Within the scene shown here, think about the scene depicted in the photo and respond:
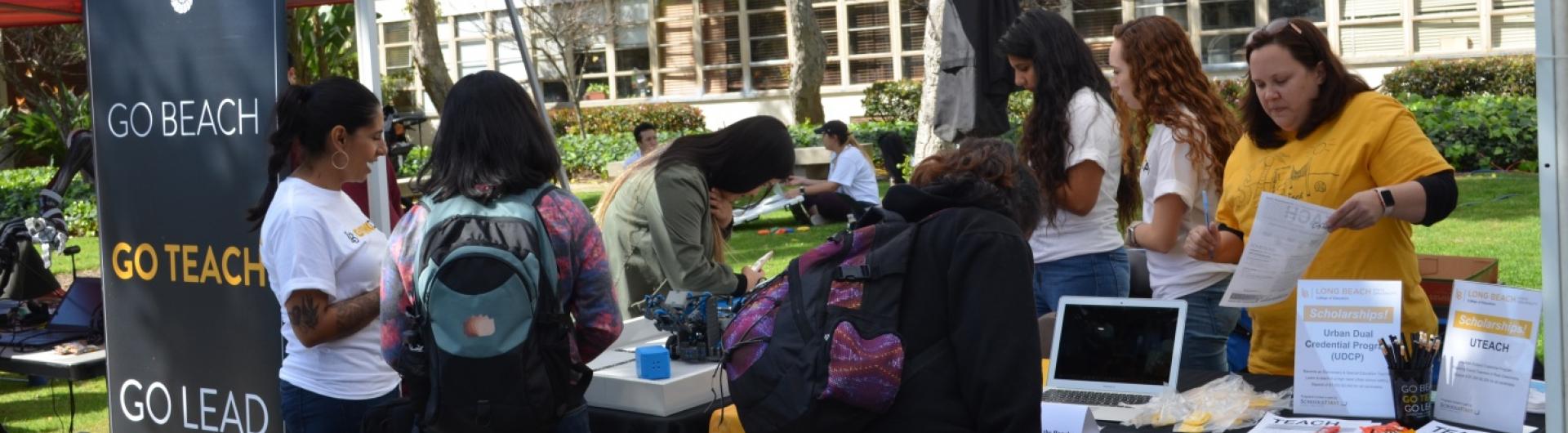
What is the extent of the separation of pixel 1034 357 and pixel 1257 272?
0.80m

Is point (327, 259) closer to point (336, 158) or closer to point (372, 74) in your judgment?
point (336, 158)

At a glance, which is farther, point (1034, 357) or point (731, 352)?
point (731, 352)

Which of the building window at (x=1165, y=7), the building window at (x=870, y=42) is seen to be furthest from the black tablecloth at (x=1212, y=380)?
the building window at (x=870, y=42)

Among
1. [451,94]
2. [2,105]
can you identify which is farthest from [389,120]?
[2,105]

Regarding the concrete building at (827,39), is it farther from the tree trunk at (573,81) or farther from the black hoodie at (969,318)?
the black hoodie at (969,318)

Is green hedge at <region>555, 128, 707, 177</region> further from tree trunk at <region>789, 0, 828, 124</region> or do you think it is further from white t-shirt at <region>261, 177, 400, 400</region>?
white t-shirt at <region>261, 177, 400, 400</region>

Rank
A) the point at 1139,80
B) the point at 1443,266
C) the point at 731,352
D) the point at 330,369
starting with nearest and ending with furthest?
the point at 731,352 → the point at 330,369 → the point at 1139,80 → the point at 1443,266

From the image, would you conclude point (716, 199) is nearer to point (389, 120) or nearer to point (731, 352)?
point (389, 120)

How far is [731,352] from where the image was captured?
8.87ft

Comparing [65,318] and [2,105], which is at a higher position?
[2,105]

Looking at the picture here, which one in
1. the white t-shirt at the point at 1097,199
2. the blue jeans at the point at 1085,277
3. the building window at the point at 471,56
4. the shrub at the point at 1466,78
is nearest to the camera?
the white t-shirt at the point at 1097,199

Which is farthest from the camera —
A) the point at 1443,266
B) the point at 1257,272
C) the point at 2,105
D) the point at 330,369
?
the point at 2,105

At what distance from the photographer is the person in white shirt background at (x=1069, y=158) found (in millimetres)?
3875

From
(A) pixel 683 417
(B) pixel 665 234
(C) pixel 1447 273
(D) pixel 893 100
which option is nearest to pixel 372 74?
(B) pixel 665 234
